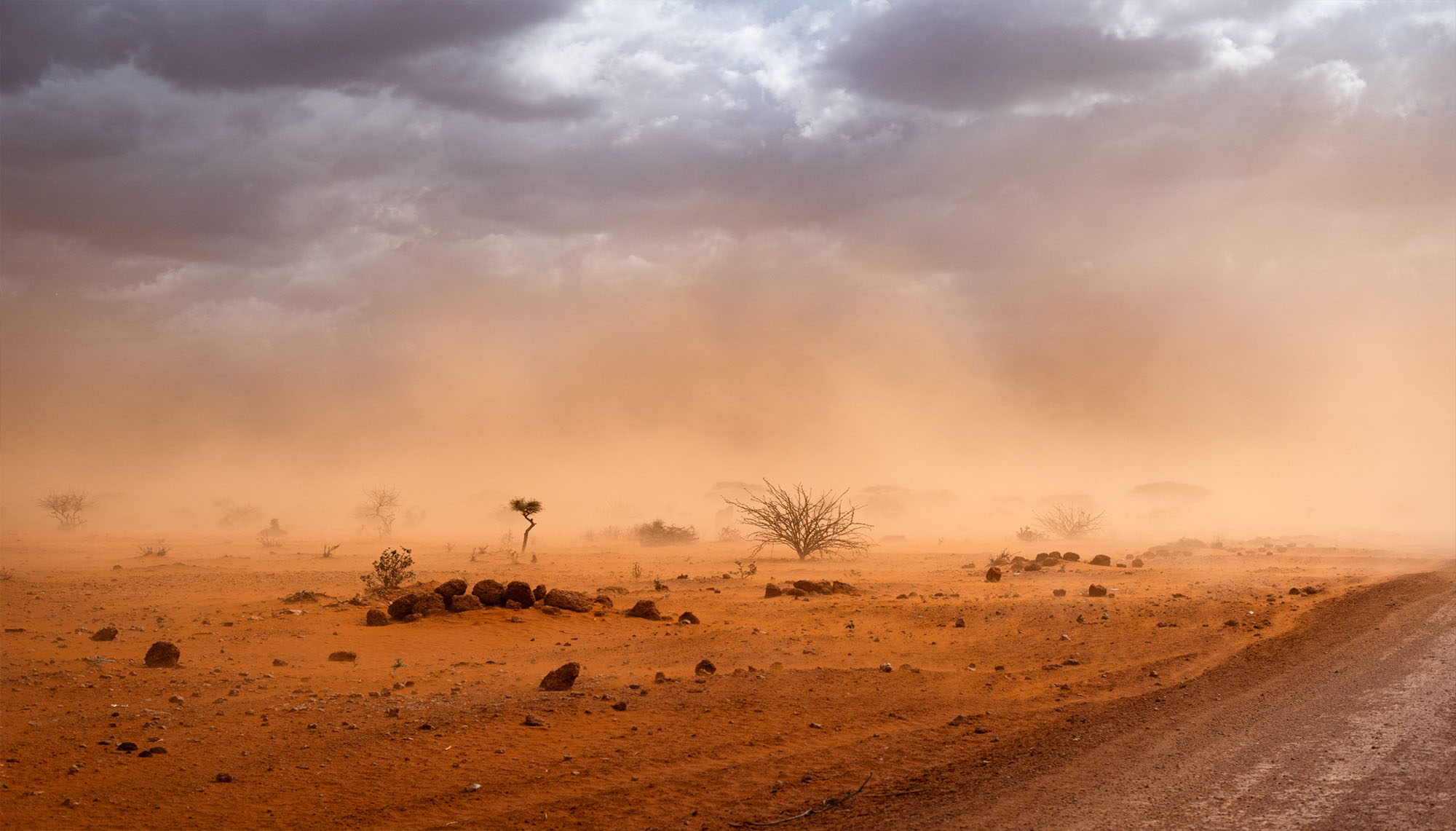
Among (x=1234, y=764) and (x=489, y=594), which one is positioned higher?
(x=489, y=594)

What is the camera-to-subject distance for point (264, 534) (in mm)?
46000

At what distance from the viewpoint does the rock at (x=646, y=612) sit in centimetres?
1639

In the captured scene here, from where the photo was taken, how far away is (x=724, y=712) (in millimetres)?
9992

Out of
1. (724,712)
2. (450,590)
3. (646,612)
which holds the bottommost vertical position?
(724,712)

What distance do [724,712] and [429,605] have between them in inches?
303

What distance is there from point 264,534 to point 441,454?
79114mm

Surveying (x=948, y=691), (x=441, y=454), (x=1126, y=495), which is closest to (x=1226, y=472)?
(x=1126, y=495)

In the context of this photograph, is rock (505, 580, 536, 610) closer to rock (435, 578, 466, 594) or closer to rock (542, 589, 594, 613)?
rock (542, 589, 594, 613)

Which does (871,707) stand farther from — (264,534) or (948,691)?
(264,534)

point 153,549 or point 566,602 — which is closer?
point 566,602

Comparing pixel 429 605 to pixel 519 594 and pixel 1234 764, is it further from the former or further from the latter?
pixel 1234 764

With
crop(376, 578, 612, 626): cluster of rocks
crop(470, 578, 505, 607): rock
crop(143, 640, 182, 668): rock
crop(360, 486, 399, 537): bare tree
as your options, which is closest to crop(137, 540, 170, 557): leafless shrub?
crop(360, 486, 399, 537): bare tree

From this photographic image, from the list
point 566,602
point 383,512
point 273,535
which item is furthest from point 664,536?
point 383,512

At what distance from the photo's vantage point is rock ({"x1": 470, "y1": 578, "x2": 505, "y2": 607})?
16438 mm
